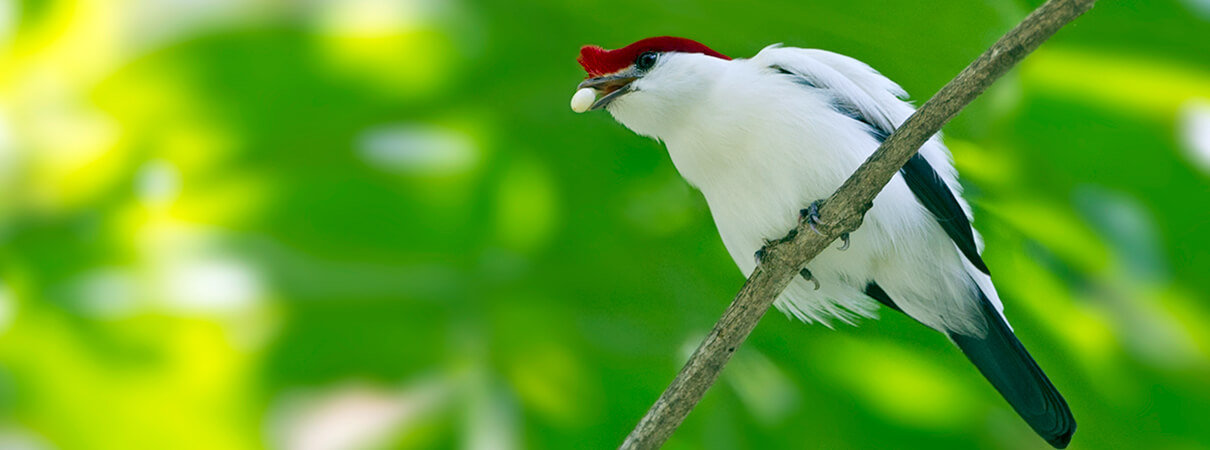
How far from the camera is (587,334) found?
1.91 metres

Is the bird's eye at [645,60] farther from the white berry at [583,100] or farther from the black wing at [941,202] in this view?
the black wing at [941,202]

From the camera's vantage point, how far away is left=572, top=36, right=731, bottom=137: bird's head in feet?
4.96

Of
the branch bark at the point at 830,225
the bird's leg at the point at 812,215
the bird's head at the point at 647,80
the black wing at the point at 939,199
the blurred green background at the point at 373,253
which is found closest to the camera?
the branch bark at the point at 830,225

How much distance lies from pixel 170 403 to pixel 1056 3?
1662mm

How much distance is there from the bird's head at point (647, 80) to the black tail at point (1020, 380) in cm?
56

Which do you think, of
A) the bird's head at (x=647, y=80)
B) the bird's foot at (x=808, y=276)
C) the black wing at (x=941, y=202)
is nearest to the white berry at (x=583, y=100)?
the bird's head at (x=647, y=80)

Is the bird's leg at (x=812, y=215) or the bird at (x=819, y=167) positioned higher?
the bird at (x=819, y=167)

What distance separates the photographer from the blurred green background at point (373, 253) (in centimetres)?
183

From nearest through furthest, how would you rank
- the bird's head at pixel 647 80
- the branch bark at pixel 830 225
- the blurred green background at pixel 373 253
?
the branch bark at pixel 830 225
the bird's head at pixel 647 80
the blurred green background at pixel 373 253

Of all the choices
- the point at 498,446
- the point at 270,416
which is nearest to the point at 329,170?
the point at 270,416

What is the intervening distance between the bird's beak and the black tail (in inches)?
25.0

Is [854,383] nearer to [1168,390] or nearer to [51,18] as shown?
[1168,390]

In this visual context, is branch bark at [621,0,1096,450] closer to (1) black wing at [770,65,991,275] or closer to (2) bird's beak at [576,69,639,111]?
(1) black wing at [770,65,991,275]

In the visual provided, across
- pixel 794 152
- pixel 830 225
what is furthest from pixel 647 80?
pixel 830 225
